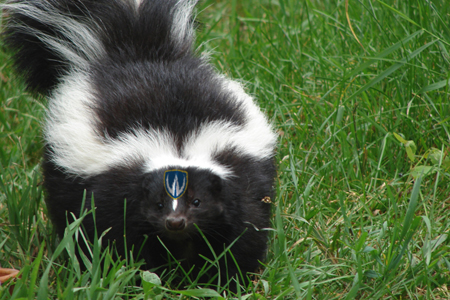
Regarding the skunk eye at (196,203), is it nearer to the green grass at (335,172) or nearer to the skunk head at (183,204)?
the skunk head at (183,204)

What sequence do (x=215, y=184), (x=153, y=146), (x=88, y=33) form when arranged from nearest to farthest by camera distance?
(x=215, y=184) < (x=153, y=146) < (x=88, y=33)

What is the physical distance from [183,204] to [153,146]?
46cm

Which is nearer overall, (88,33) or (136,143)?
(136,143)

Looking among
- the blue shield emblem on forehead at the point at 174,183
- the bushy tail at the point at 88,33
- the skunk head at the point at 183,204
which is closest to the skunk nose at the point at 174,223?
the skunk head at the point at 183,204

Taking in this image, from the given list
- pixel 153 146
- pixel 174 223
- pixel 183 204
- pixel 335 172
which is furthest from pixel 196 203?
pixel 335 172

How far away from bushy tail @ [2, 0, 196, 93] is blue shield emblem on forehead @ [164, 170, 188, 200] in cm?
121

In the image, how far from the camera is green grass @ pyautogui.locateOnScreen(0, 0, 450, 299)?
338 centimetres

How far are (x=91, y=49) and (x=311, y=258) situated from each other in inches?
83.9

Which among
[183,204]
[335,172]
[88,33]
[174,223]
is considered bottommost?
[174,223]

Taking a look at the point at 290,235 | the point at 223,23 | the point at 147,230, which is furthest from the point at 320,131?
the point at 223,23

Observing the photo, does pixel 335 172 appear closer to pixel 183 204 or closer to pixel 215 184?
pixel 215 184

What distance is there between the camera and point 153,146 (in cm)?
365

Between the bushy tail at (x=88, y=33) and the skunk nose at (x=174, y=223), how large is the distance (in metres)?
1.43

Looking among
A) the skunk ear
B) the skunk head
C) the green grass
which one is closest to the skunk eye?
the skunk head
